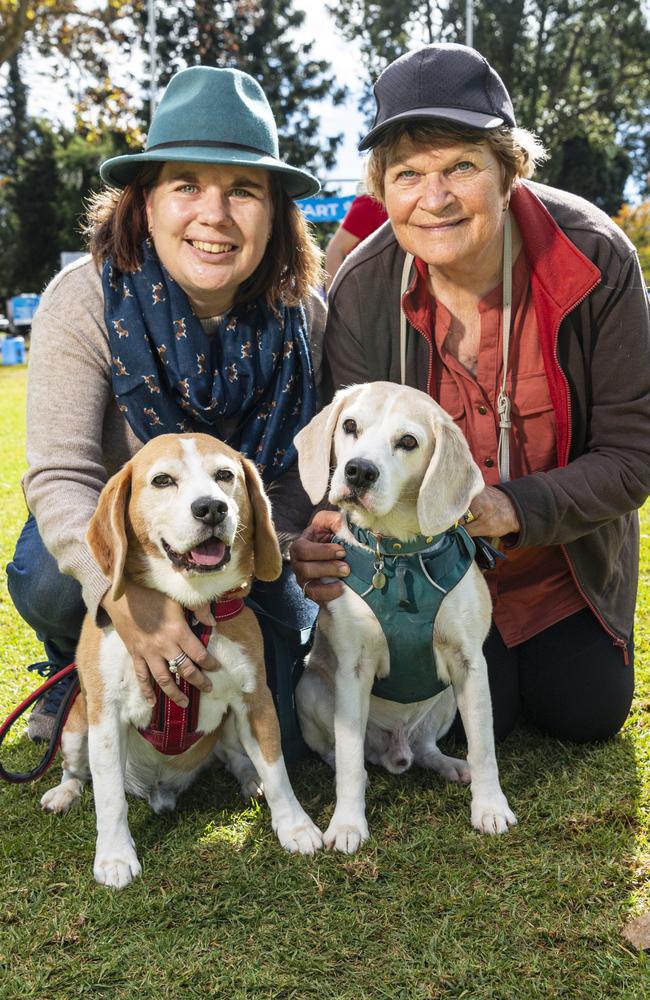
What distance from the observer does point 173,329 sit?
11.1ft

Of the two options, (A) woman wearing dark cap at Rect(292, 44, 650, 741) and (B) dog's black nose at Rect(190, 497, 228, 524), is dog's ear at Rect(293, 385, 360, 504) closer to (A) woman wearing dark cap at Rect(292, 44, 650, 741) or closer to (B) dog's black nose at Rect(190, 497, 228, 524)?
(A) woman wearing dark cap at Rect(292, 44, 650, 741)

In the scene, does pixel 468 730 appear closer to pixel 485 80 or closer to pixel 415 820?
pixel 415 820

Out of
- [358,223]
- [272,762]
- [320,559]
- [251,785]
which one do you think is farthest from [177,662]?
[358,223]

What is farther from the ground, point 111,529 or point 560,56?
point 560,56

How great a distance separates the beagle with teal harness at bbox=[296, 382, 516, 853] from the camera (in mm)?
2826

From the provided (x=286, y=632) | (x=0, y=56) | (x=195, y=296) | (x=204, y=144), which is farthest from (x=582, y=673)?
(x=0, y=56)

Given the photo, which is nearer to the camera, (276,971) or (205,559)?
(276,971)

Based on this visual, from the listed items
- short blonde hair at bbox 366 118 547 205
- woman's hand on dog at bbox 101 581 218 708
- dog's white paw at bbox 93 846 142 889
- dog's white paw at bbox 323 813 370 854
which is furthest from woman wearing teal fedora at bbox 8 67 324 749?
dog's white paw at bbox 93 846 142 889

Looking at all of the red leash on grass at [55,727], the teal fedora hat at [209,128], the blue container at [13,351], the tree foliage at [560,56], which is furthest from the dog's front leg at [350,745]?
the tree foliage at [560,56]

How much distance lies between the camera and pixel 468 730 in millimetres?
3025

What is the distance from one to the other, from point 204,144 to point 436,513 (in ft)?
4.92

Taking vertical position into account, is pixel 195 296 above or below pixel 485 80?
below

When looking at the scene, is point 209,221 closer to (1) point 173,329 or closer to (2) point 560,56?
(1) point 173,329

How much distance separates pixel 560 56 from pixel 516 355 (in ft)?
109
